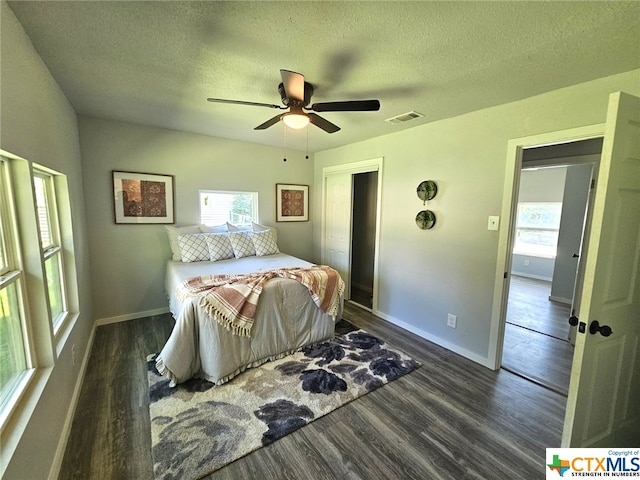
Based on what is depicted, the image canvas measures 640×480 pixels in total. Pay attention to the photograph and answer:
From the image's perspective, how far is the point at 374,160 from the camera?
355 cm

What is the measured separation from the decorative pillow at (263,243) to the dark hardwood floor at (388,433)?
175 cm

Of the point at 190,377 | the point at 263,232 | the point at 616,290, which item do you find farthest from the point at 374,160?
the point at 190,377

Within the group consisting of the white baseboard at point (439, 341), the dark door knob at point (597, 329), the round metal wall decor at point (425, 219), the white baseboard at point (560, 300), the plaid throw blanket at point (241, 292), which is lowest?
the white baseboard at point (439, 341)

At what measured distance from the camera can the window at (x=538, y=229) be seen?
5.55 meters

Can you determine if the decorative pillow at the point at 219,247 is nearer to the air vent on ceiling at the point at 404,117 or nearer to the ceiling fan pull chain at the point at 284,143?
the ceiling fan pull chain at the point at 284,143

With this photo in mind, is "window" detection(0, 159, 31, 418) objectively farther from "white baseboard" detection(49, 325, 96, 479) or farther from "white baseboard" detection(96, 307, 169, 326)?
"white baseboard" detection(96, 307, 169, 326)

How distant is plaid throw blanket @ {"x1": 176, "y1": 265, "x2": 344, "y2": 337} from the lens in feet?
7.22

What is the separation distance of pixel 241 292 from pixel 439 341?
2179 millimetres

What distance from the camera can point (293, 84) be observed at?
1.68 m

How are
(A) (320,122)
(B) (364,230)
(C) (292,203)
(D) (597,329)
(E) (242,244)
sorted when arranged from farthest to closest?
(B) (364,230)
(C) (292,203)
(E) (242,244)
(A) (320,122)
(D) (597,329)

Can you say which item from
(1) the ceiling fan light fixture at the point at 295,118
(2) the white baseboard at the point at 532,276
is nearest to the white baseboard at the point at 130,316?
(1) the ceiling fan light fixture at the point at 295,118

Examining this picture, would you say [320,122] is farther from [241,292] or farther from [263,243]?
[263,243]

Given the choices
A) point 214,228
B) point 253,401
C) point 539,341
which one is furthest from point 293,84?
point 539,341

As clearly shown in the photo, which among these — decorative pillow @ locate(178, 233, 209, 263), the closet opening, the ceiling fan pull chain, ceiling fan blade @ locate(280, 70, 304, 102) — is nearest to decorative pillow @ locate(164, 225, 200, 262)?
decorative pillow @ locate(178, 233, 209, 263)
